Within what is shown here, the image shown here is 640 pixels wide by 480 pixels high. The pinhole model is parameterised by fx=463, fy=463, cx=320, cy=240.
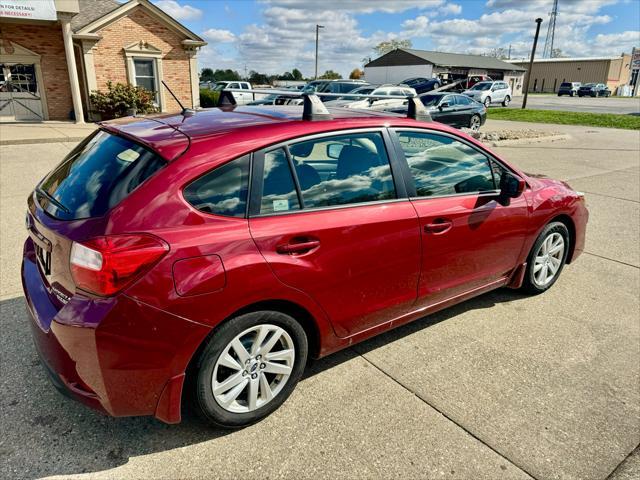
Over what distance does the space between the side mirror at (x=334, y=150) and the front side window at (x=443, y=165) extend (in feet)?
1.50

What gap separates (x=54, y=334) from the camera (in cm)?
219

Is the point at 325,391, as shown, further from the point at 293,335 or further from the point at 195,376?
the point at 195,376

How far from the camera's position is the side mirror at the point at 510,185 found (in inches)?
136

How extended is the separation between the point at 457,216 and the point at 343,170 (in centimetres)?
93

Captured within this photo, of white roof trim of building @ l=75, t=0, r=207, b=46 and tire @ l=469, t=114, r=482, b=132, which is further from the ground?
white roof trim of building @ l=75, t=0, r=207, b=46

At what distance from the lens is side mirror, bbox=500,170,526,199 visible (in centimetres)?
345

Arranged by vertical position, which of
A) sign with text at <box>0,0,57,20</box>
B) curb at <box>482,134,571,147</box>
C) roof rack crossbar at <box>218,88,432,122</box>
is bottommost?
curb at <box>482,134,571,147</box>

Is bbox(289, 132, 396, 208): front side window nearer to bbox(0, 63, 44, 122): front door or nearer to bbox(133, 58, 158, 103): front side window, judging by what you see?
bbox(0, 63, 44, 122): front door

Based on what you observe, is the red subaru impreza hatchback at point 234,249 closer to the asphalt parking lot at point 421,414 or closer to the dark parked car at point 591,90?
the asphalt parking lot at point 421,414

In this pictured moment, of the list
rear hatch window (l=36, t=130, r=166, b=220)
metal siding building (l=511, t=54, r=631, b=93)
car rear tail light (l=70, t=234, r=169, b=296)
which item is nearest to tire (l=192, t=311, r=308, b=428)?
car rear tail light (l=70, t=234, r=169, b=296)

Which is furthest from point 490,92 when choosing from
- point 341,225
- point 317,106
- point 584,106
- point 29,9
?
point 341,225

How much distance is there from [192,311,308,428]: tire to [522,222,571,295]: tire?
242cm

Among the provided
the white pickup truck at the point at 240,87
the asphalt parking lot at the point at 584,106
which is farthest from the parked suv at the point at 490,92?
the white pickup truck at the point at 240,87

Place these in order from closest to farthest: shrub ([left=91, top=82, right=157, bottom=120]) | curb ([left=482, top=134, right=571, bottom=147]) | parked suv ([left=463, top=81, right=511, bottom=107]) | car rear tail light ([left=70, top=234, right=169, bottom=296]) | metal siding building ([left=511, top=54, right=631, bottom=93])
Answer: car rear tail light ([left=70, top=234, right=169, bottom=296])
curb ([left=482, top=134, right=571, bottom=147])
shrub ([left=91, top=82, right=157, bottom=120])
parked suv ([left=463, top=81, right=511, bottom=107])
metal siding building ([left=511, top=54, right=631, bottom=93])
